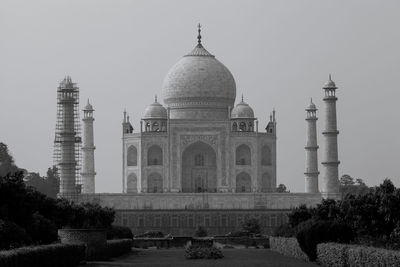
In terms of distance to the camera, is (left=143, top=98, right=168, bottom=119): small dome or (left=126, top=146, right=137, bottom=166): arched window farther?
(left=143, top=98, right=168, bottom=119): small dome

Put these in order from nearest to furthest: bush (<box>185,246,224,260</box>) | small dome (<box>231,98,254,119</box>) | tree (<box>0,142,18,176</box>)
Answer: bush (<box>185,246,224,260</box>) → small dome (<box>231,98,254,119</box>) → tree (<box>0,142,18,176</box>)

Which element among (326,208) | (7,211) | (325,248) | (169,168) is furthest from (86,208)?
(169,168)

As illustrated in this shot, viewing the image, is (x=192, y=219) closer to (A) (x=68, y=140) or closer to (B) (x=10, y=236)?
(A) (x=68, y=140)

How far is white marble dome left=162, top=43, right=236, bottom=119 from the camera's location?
6719cm

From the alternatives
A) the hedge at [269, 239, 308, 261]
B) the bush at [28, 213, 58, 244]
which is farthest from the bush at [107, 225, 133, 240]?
the bush at [28, 213, 58, 244]

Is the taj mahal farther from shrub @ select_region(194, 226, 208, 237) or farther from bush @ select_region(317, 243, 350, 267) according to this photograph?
bush @ select_region(317, 243, 350, 267)

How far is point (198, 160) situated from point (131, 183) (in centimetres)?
413

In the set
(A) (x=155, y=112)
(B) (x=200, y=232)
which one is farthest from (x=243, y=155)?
(B) (x=200, y=232)

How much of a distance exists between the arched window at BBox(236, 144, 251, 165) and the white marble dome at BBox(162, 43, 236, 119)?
287 cm

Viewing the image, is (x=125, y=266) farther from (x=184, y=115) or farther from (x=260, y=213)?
(x=184, y=115)

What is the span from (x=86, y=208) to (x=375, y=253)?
23.3 m

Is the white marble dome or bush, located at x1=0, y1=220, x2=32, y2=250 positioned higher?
the white marble dome

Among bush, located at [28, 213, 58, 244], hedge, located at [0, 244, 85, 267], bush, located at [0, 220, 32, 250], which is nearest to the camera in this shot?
hedge, located at [0, 244, 85, 267]

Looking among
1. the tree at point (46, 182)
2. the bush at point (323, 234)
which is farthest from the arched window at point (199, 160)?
the bush at point (323, 234)
